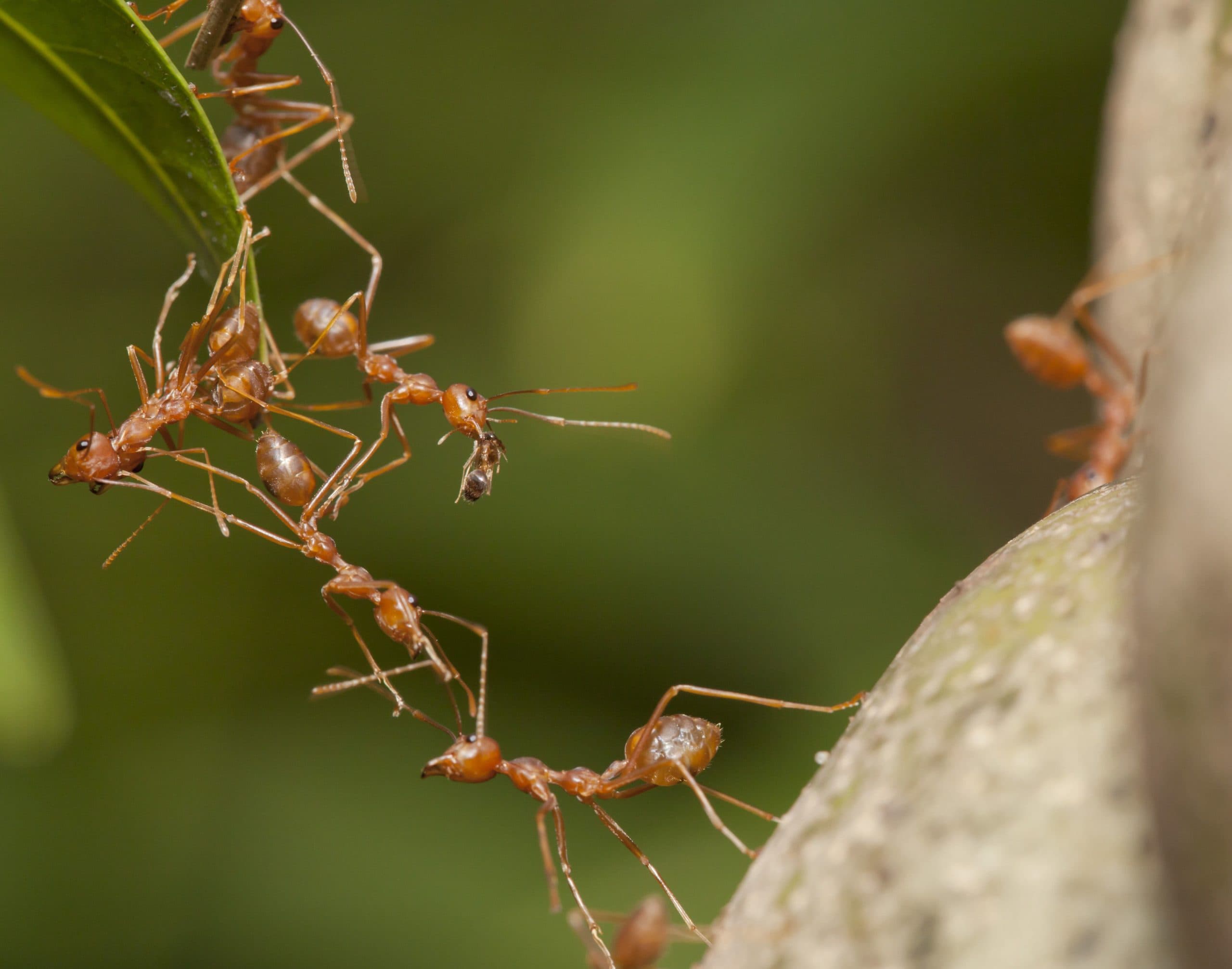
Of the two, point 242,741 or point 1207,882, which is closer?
point 1207,882

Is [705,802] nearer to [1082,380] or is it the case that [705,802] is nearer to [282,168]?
[282,168]

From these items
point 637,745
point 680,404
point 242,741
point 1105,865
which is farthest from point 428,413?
point 1105,865

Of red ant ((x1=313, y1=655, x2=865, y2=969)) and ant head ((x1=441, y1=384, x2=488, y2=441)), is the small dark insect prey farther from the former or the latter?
red ant ((x1=313, y1=655, x2=865, y2=969))

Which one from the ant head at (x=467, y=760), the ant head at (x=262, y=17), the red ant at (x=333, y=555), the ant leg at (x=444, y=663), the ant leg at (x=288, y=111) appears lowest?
the ant head at (x=467, y=760)

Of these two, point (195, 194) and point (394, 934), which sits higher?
point (195, 194)

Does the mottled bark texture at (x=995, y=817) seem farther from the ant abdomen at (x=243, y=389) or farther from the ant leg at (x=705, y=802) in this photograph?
the ant abdomen at (x=243, y=389)

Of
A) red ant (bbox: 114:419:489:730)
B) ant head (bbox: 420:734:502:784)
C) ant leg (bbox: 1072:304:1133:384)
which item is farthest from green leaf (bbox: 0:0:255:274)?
ant leg (bbox: 1072:304:1133:384)

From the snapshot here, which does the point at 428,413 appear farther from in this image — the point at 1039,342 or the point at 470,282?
the point at 1039,342

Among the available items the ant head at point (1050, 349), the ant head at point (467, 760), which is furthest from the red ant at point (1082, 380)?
the ant head at point (467, 760)
